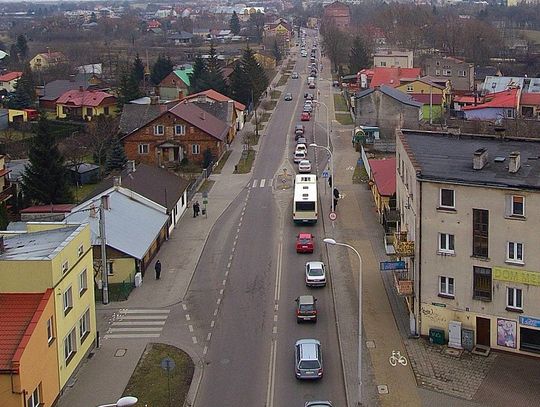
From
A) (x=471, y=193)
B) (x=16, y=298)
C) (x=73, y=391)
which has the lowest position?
(x=73, y=391)

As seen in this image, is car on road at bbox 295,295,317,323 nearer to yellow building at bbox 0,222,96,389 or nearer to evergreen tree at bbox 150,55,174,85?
yellow building at bbox 0,222,96,389

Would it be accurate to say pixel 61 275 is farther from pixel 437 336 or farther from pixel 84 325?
pixel 437 336

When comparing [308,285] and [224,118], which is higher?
[224,118]

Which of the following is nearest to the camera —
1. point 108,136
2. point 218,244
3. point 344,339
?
point 344,339

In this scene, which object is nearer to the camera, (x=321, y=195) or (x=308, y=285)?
(x=308, y=285)

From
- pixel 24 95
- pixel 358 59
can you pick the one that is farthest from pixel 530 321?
pixel 358 59

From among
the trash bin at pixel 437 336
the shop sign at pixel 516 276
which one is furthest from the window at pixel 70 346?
the shop sign at pixel 516 276

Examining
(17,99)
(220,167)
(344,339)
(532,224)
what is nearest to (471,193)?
(532,224)

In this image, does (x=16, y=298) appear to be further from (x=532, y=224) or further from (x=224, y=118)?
(x=224, y=118)
